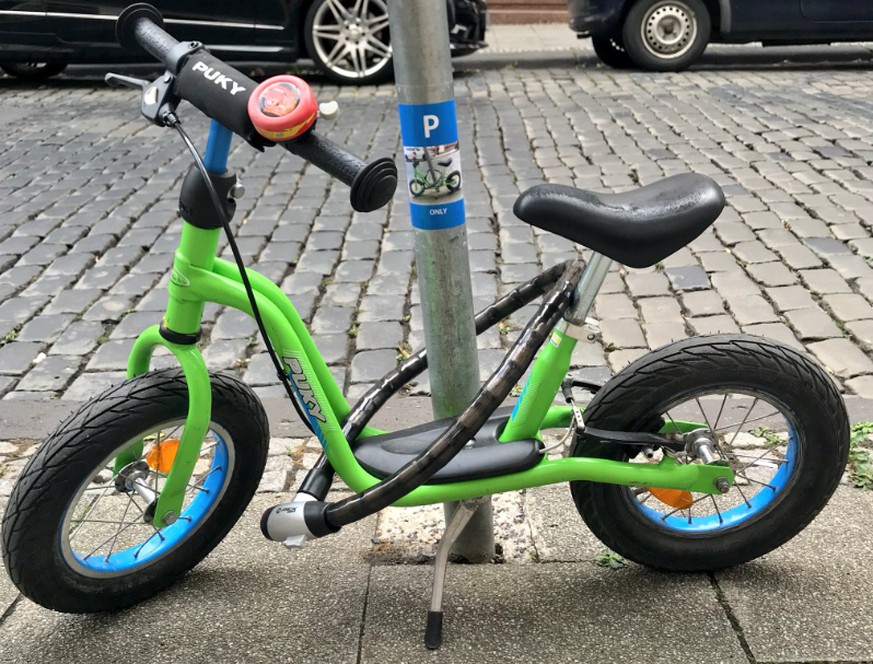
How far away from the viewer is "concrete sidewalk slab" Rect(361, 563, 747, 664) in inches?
91.3

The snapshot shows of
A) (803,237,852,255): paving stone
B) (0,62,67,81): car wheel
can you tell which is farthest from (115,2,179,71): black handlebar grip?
(0,62,67,81): car wheel

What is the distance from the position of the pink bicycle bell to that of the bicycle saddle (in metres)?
0.61

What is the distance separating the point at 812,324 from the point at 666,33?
620 cm

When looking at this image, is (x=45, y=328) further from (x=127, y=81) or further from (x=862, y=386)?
(x=862, y=386)

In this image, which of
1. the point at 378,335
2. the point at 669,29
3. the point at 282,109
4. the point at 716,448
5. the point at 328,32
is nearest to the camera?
the point at 282,109

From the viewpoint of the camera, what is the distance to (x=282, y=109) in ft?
5.70

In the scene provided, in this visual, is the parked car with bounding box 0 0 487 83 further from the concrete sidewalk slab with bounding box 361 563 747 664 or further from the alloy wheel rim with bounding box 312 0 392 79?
the concrete sidewalk slab with bounding box 361 563 747 664

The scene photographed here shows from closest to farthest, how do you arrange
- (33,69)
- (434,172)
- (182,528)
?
(434,172), (182,528), (33,69)

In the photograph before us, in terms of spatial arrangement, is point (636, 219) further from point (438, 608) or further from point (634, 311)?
point (634, 311)

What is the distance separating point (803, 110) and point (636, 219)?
246 inches

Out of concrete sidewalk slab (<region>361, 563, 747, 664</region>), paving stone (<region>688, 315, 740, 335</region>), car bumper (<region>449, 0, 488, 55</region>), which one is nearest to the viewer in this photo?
concrete sidewalk slab (<region>361, 563, 747, 664</region>)

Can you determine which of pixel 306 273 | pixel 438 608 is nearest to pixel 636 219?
pixel 438 608

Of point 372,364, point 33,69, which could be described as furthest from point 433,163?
point 33,69

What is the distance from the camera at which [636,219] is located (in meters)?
2.15
